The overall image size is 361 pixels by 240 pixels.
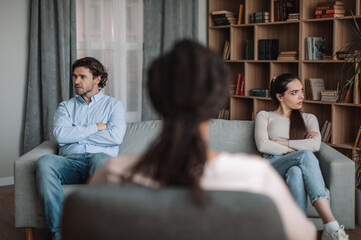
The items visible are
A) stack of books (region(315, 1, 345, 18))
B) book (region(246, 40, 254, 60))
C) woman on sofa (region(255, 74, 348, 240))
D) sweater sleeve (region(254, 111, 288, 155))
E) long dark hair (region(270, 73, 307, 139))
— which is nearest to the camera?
woman on sofa (region(255, 74, 348, 240))

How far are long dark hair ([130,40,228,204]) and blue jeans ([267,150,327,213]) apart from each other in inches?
64.1

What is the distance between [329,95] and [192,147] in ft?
11.0

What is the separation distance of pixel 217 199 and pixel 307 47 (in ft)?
12.0

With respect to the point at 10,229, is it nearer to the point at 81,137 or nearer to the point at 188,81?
the point at 81,137

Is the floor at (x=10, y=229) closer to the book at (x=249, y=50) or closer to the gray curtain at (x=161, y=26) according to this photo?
the gray curtain at (x=161, y=26)

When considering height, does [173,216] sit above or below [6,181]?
above

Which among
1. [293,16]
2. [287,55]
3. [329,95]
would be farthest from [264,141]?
[293,16]

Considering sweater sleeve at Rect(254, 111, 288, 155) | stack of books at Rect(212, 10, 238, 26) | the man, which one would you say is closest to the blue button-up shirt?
the man

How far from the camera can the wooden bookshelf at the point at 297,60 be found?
4.10m

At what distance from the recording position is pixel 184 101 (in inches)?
38.9

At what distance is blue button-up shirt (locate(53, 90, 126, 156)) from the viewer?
9.63 ft

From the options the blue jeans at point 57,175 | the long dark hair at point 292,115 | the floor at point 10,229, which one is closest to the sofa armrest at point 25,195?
the blue jeans at point 57,175

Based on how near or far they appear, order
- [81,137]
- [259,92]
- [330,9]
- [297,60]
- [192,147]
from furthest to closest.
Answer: [259,92] → [297,60] → [330,9] → [81,137] → [192,147]

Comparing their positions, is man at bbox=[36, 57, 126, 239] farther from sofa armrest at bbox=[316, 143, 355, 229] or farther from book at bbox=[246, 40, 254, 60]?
book at bbox=[246, 40, 254, 60]
